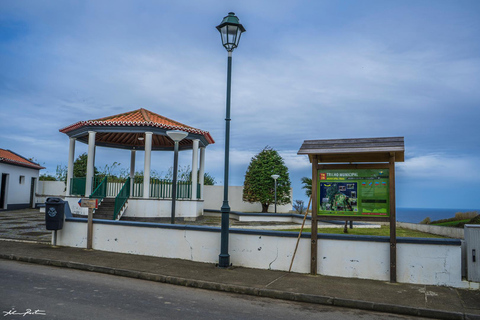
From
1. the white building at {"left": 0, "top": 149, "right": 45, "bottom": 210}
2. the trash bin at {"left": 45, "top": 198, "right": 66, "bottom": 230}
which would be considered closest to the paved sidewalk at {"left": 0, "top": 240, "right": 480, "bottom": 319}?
the trash bin at {"left": 45, "top": 198, "right": 66, "bottom": 230}

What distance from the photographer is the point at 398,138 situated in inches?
327

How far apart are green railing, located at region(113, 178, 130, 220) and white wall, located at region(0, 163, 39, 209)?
1300 cm

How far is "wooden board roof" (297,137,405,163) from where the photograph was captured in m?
8.16

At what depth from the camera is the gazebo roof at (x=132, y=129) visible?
67.6 ft

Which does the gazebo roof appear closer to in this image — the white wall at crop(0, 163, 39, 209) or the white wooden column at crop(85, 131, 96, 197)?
the white wooden column at crop(85, 131, 96, 197)

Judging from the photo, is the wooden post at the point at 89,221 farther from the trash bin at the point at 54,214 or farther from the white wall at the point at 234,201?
the white wall at the point at 234,201

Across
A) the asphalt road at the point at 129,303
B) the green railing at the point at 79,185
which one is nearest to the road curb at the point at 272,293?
the asphalt road at the point at 129,303

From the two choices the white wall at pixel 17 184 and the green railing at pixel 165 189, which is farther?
the white wall at pixel 17 184

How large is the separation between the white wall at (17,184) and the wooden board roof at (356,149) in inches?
1039

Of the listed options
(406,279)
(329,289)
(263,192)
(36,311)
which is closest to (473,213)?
(263,192)

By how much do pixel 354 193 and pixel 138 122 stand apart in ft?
47.5

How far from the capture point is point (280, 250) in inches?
356

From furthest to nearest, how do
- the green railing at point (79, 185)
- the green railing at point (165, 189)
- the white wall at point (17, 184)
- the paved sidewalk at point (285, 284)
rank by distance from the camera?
the white wall at point (17, 184), the green railing at point (79, 185), the green railing at point (165, 189), the paved sidewalk at point (285, 284)

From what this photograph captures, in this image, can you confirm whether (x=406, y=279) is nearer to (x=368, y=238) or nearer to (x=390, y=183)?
(x=368, y=238)
